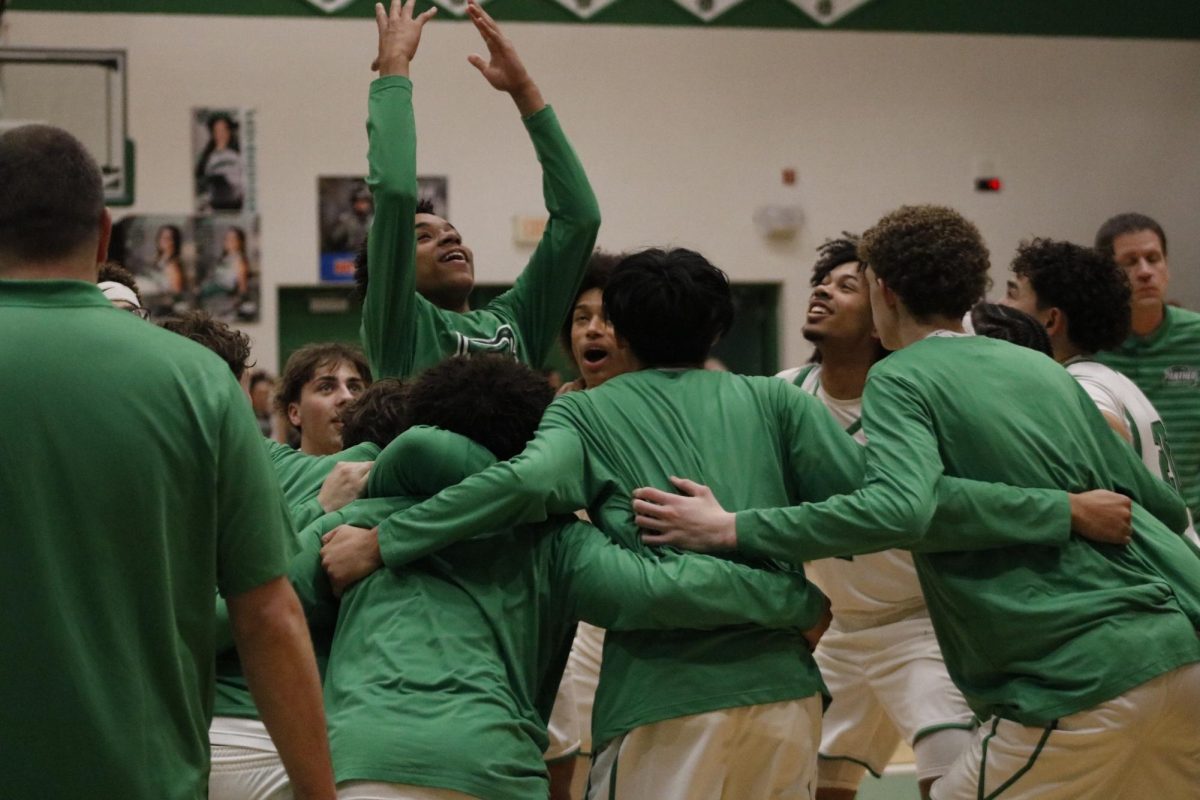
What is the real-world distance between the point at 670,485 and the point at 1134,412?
153 centimetres

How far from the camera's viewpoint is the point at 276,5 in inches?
457

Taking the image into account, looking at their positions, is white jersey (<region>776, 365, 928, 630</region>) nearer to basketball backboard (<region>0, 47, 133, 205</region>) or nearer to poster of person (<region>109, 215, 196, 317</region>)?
basketball backboard (<region>0, 47, 133, 205</region>)

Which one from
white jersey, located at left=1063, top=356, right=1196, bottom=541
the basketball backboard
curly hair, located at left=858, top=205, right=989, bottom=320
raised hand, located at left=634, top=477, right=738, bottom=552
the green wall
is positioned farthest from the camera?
the green wall

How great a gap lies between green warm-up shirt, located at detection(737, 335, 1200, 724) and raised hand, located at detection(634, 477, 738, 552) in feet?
0.14

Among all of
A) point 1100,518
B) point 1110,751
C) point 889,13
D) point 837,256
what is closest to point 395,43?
point 837,256

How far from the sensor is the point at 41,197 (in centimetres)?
215

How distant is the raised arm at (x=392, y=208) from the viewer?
3957mm

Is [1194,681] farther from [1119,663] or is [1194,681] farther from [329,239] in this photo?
[329,239]

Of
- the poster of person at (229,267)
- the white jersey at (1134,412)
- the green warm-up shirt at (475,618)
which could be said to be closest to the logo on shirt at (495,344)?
the green warm-up shirt at (475,618)

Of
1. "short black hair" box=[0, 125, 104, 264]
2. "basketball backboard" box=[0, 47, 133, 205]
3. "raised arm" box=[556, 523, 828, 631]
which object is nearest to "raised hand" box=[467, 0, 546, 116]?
"raised arm" box=[556, 523, 828, 631]

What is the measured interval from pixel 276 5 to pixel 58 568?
10294 mm

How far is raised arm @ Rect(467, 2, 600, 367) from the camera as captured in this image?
426 cm

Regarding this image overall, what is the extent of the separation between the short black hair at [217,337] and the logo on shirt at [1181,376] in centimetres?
364

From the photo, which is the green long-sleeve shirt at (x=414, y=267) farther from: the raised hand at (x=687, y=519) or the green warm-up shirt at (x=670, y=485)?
the raised hand at (x=687, y=519)
